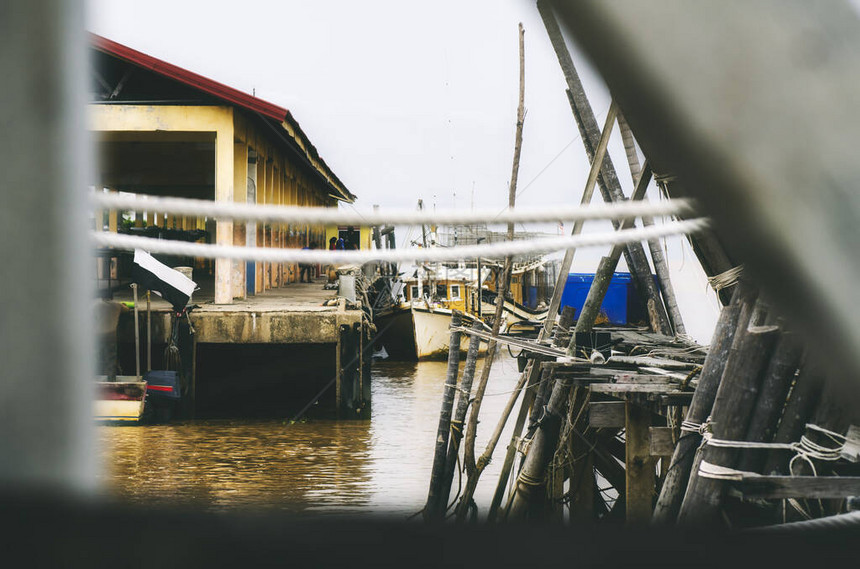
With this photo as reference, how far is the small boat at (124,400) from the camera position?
14102mm

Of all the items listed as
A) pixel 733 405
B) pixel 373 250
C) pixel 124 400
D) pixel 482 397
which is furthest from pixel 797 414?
pixel 124 400

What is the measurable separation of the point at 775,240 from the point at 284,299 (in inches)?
713

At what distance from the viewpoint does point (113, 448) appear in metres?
13.3

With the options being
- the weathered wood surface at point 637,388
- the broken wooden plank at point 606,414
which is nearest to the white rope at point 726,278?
the weathered wood surface at point 637,388

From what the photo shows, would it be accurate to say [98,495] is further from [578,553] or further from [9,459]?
[578,553]

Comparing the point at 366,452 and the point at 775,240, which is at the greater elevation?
the point at 775,240

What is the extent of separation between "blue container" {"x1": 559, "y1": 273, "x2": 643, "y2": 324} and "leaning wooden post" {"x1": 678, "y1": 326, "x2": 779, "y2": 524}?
25.4m

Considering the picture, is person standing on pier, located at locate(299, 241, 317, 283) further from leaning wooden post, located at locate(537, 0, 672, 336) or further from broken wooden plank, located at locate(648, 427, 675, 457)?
broken wooden plank, located at locate(648, 427, 675, 457)

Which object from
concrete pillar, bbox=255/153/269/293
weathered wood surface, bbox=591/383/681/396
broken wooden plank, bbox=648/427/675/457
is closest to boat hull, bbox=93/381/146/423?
concrete pillar, bbox=255/153/269/293

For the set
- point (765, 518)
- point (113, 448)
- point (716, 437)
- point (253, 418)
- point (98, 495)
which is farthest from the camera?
point (253, 418)

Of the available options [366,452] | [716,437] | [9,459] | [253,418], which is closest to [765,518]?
[716,437]

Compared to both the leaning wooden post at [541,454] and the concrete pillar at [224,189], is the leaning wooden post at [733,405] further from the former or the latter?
the concrete pillar at [224,189]

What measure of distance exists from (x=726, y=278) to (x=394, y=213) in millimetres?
3421

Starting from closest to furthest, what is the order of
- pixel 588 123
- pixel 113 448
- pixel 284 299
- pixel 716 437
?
pixel 716 437
pixel 588 123
pixel 113 448
pixel 284 299
